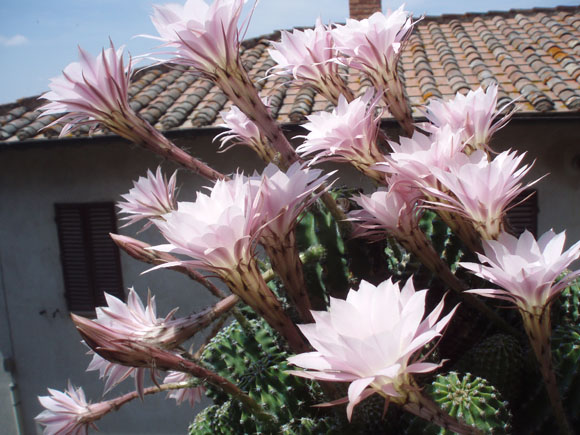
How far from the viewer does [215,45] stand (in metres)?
0.57

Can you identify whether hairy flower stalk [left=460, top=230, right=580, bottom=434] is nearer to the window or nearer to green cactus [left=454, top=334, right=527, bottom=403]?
green cactus [left=454, top=334, right=527, bottom=403]

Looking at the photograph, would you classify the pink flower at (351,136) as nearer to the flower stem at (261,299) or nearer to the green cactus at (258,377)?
the flower stem at (261,299)

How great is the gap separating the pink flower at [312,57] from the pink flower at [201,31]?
5.0 inches

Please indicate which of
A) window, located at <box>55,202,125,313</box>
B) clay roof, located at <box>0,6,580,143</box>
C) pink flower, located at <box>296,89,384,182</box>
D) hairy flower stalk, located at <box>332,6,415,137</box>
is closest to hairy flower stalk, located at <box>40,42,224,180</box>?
pink flower, located at <box>296,89,384,182</box>

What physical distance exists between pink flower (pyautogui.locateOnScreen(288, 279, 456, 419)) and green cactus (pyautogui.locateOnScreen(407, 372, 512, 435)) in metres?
0.25

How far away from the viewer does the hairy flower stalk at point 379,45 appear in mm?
679

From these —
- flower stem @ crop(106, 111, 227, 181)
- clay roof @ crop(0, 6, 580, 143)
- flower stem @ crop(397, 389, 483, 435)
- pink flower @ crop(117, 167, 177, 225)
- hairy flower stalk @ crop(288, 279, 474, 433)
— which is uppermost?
clay roof @ crop(0, 6, 580, 143)

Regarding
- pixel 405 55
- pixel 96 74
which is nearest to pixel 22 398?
pixel 405 55

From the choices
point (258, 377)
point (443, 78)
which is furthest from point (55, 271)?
point (258, 377)

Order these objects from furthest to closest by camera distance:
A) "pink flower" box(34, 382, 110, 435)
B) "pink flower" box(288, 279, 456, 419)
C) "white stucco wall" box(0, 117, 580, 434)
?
"white stucco wall" box(0, 117, 580, 434) < "pink flower" box(34, 382, 110, 435) < "pink flower" box(288, 279, 456, 419)

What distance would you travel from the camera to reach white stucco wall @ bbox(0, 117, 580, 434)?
4625 mm

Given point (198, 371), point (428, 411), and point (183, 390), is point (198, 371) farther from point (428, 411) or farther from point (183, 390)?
point (183, 390)

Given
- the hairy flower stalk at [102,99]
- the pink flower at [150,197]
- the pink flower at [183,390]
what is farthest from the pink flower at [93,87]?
the pink flower at [183,390]

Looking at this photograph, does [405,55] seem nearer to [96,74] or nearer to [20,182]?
[20,182]
